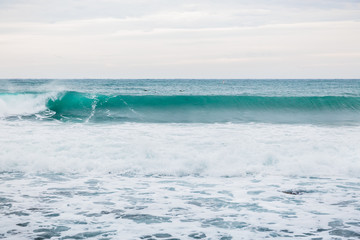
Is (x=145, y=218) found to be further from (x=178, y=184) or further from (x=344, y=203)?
(x=344, y=203)

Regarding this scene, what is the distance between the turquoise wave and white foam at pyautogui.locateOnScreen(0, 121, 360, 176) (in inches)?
160

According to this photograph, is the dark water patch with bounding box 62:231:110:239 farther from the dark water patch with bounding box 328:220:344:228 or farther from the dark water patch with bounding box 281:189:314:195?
the dark water patch with bounding box 281:189:314:195

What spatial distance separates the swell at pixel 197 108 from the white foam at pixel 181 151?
13.2ft

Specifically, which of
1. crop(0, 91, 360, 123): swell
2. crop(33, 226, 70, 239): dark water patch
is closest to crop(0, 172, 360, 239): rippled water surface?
crop(33, 226, 70, 239): dark water patch

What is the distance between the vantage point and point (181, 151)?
8.48 metres

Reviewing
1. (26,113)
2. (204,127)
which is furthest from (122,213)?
(26,113)

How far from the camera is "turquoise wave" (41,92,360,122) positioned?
50.6ft

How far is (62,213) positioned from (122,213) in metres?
0.81

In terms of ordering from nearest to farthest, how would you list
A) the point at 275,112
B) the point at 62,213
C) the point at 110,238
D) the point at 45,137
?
the point at 110,238
the point at 62,213
the point at 45,137
the point at 275,112

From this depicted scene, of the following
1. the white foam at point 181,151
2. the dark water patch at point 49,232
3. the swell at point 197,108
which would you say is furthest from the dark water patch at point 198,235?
the swell at point 197,108

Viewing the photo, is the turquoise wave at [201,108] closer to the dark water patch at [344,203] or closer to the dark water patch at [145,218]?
the dark water patch at [344,203]

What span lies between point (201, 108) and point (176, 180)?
11.2 metres

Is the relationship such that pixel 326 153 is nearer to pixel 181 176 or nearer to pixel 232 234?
pixel 181 176

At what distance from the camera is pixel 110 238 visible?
4168 mm
